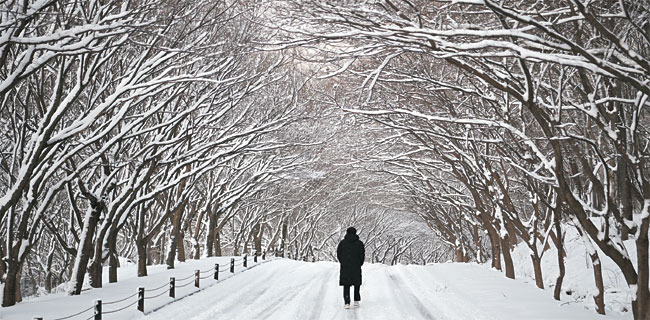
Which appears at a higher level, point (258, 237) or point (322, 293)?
point (258, 237)

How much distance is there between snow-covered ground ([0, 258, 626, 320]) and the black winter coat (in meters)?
0.69

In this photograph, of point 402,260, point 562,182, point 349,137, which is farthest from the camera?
point 402,260

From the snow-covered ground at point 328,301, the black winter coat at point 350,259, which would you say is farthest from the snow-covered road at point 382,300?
the black winter coat at point 350,259

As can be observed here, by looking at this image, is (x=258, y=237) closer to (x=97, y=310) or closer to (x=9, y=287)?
(x=9, y=287)

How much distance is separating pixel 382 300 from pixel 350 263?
204 cm

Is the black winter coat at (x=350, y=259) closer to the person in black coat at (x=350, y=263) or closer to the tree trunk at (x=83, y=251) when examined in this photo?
the person in black coat at (x=350, y=263)

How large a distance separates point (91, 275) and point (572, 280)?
13860 millimetres

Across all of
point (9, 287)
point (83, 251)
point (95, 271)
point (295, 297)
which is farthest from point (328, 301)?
point (9, 287)

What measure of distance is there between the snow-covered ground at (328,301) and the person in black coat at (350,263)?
42 centimetres

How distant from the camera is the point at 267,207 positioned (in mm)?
39625

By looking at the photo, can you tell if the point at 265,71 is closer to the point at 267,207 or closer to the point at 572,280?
the point at 572,280

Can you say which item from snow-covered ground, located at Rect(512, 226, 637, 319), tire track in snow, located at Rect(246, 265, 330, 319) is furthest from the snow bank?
snow-covered ground, located at Rect(512, 226, 637, 319)

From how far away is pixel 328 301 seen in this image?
15055mm

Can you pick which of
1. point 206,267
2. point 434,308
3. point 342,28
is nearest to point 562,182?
point 342,28
